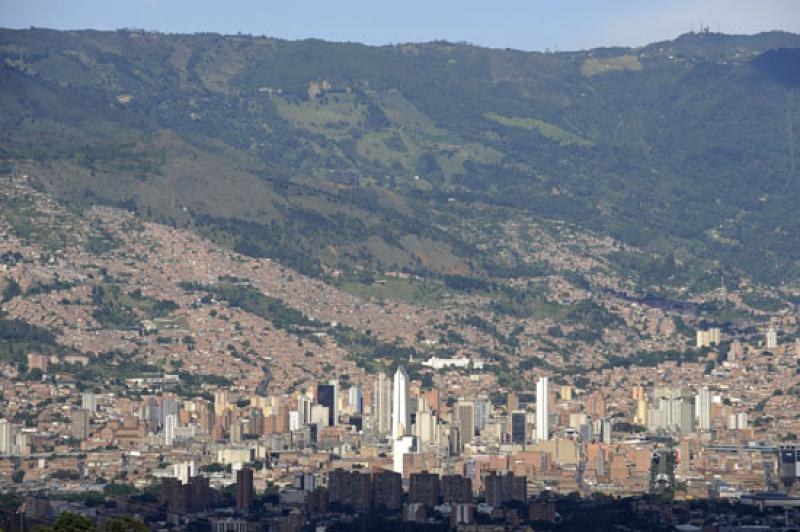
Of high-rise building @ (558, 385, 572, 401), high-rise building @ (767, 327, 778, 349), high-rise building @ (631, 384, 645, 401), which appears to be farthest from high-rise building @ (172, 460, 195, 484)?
high-rise building @ (767, 327, 778, 349)

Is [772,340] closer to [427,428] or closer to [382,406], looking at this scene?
[382,406]

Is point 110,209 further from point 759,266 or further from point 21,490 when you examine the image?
point 21,490

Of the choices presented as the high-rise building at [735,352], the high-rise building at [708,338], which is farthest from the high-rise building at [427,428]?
the high-rise building at [708,338]

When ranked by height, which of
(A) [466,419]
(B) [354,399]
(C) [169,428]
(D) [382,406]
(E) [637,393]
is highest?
(E) [637,393]

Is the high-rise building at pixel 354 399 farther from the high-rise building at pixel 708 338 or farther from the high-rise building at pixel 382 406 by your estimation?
the high-rise building at pixel 708 338

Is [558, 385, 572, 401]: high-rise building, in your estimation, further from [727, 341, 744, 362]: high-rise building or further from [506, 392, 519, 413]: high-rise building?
[727, 341, 744, 362]: high-rise building

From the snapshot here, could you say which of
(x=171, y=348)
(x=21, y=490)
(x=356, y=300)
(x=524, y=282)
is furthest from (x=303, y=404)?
(x=524, y=282)

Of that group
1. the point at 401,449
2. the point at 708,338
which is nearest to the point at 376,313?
the point at 708,338
